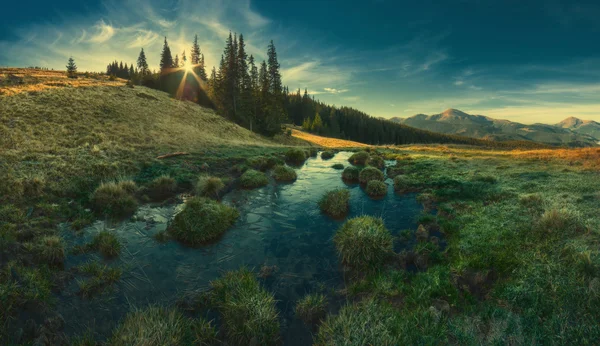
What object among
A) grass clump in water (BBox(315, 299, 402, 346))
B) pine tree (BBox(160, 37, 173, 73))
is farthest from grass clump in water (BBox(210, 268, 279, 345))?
pine tree (BBox(160, 37, 173, 73))

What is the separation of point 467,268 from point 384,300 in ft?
9.39

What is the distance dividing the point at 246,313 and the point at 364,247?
4488 millimetres

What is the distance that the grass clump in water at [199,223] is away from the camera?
10.2 m

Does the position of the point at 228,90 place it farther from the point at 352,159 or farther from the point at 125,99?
the point at 352,159

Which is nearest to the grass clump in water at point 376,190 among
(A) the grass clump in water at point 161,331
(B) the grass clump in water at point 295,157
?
(A) the grass clump in water at point 161,331

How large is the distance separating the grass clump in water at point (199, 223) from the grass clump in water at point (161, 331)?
13.5 feet

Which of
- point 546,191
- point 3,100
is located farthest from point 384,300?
point 3,100

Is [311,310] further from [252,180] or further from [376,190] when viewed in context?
[252,180]

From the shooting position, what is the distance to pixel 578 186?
13.0 metres

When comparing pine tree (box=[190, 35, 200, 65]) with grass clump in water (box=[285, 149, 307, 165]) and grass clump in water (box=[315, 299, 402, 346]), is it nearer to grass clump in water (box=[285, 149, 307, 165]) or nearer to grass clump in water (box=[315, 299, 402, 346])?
grass clump in water (box=[285, 149, 307, 165])

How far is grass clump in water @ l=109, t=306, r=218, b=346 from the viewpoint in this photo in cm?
504

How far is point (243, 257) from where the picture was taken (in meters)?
9.30

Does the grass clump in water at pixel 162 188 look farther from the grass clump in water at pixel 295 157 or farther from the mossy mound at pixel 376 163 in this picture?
the mossy mound at pixel 376 163

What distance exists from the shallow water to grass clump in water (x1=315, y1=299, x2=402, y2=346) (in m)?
0.74
